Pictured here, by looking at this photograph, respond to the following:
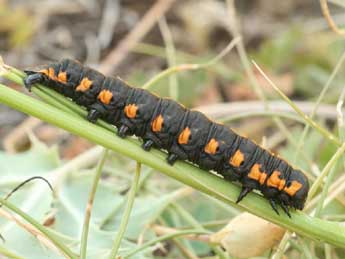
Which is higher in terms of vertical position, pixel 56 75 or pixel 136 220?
pixel 56 75

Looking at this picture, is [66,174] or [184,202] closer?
[66,174]

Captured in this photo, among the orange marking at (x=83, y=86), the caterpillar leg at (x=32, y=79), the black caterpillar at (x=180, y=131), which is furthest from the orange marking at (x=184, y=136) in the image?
the caterpillar leg at (x=32, y=79)

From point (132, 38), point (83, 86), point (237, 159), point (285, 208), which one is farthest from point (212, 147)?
point (132, 38)

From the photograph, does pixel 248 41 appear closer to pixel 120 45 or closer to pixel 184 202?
pixel 120 45

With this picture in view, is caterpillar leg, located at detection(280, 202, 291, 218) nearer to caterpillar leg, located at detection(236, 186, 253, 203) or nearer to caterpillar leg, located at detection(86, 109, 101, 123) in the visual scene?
caterpillar leg, located at detection(236, 186, 253, 203)

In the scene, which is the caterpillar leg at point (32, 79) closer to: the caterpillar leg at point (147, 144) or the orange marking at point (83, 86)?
the orange marking at point (83, 86)

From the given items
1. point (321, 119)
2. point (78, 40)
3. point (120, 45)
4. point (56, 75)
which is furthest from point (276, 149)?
point (56, 75)

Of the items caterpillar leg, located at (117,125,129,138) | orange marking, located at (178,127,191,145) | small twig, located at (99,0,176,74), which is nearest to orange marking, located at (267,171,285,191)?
orange marking, located at (178,127,191,145)

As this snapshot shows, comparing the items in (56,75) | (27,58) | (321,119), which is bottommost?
(27,58)
